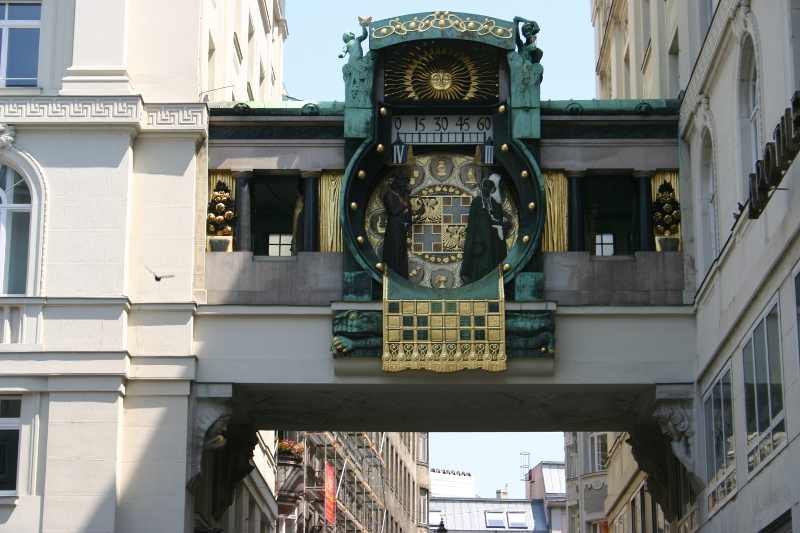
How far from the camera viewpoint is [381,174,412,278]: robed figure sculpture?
33.5m

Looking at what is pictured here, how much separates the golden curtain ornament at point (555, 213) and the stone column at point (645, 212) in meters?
1.37

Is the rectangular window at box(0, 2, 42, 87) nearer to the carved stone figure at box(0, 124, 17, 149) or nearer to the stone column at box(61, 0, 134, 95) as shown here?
the stone column at box(61, 0, 134, 95)

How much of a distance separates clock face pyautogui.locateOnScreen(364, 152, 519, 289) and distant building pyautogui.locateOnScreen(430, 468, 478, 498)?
90.8 m

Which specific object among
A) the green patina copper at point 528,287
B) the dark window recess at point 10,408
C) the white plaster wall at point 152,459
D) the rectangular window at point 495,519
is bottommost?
the white plaster wall at point 152,459

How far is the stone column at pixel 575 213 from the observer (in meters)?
33.5

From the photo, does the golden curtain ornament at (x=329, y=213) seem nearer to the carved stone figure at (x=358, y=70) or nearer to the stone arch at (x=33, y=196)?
the carved stone figure at (x=358, y=70)

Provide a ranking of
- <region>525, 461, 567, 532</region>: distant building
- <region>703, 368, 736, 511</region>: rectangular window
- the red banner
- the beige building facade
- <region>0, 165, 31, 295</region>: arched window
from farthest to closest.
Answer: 1. <region>525, 461, 567, 532</region>: distant building
2. the red banner
3. <region>0, 165, 31, 295</region>: arched window
4. <region>703, 368, 736, 511</region>: rectangular window
5. the beige building facade

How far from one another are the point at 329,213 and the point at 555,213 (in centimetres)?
421

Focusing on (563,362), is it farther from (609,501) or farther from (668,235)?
(609,501)

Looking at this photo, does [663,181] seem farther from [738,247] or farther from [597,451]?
[597,451]

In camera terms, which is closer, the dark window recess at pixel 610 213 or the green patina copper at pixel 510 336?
the green patina copper at pixel 510 336

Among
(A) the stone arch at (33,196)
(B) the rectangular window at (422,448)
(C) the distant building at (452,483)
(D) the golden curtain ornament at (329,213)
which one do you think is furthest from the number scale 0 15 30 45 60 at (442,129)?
(C) the distant building at (452,483)

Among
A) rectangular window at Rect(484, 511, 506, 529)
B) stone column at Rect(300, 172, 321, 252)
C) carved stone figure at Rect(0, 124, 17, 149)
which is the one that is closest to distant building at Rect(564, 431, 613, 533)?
stone column at Rect(300, 172, 321, 252)

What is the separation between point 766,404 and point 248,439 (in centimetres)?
1411
